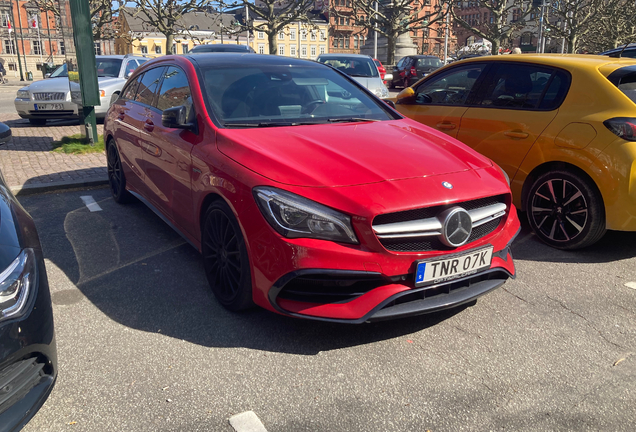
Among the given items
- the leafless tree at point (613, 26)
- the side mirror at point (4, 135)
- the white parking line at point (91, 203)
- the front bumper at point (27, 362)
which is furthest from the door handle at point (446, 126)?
the leafless tree at point (613, 26)

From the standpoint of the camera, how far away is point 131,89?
569 cm

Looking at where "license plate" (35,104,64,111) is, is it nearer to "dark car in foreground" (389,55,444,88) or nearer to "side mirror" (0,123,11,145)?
"side mirror" (0,123,11,145)

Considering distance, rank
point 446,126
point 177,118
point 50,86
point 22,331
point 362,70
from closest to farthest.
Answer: point 22,331, point 177,118, point 446,126, point 50,86, point 362,70

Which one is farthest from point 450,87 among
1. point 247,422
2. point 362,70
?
point 362,70

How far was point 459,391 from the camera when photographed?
280cm

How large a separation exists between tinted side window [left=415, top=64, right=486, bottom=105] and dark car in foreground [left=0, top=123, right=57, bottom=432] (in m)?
4.55

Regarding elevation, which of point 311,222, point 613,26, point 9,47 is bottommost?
point 311,222

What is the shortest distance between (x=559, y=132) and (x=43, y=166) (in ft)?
22.2

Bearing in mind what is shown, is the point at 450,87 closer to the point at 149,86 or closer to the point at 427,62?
the point at 149,86

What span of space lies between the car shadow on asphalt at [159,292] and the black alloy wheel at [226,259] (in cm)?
14

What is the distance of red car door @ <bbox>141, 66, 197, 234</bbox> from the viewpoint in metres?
4.00

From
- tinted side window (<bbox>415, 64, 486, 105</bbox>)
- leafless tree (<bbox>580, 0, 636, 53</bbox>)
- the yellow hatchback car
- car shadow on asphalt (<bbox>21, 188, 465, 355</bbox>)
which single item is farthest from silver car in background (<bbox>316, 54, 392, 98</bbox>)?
leafless tree (<bbox>580, 0, 636, 53</bbox>)

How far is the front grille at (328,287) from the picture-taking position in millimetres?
2953

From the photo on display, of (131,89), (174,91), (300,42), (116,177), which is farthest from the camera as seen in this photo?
(300,42)
